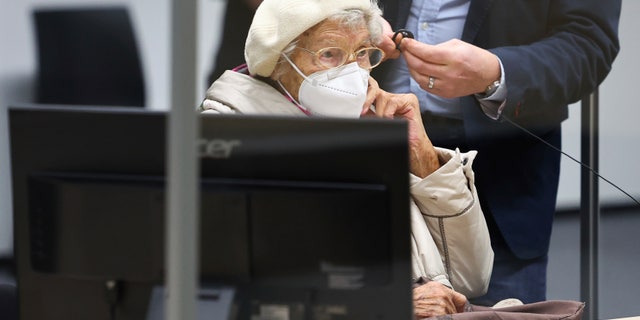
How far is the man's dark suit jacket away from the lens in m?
3.27

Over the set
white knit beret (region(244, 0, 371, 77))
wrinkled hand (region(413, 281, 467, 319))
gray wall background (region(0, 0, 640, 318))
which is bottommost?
wrinkled hand (region(413, 281, 467, 319))

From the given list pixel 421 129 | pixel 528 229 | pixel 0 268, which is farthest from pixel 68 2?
pixel 528 229

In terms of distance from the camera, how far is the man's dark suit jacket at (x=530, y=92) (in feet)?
10.7

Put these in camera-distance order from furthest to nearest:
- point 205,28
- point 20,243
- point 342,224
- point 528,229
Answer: point 528,229
point 205,28
point 20,243
point 342,224

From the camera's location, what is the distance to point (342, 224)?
1463 mm

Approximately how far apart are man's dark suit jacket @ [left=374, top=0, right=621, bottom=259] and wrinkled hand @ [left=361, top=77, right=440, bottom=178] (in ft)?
1.29

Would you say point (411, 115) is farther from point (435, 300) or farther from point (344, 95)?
point (435, 300)

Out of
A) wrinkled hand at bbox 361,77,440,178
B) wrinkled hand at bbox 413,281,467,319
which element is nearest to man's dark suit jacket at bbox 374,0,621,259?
wrinkled hand at bbox 361,77,440,178

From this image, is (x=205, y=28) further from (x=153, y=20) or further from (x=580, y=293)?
(x=580, y=293)

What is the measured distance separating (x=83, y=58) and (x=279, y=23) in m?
0.81

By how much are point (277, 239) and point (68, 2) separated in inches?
→ 77.4

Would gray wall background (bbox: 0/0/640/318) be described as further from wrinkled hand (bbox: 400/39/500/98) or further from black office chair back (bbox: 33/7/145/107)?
wrinkled hand (bbox: 400/39/500/98)

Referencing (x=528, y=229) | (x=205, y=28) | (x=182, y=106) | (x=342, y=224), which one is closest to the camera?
(x=182, y=106)

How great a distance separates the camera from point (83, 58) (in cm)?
319
